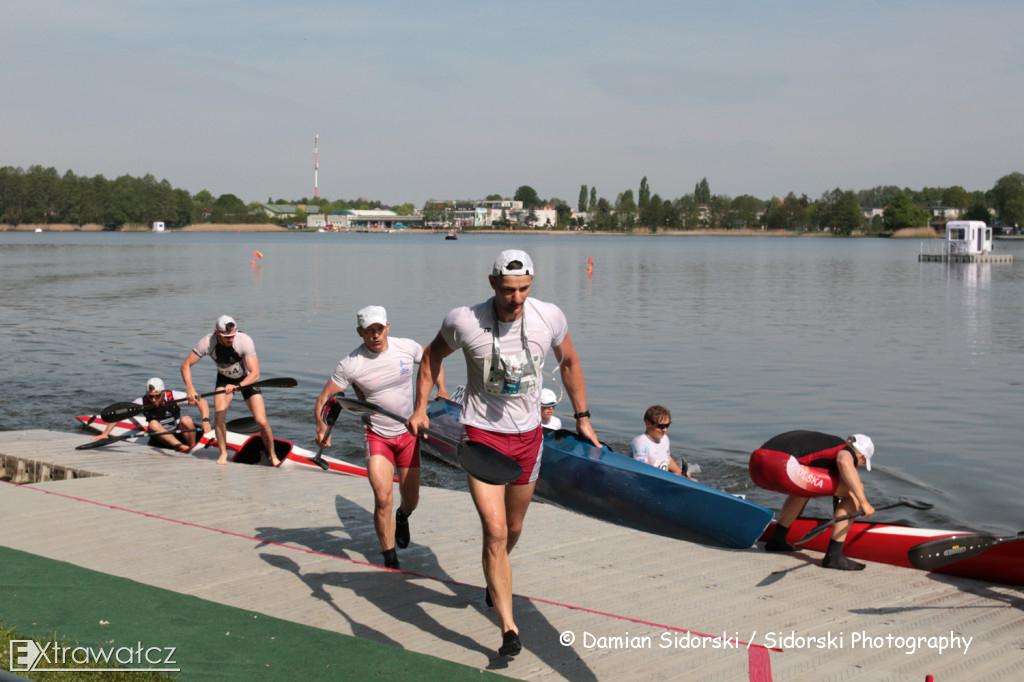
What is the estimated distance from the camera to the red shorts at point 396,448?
23.0ft

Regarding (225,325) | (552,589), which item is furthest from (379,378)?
(225,325)

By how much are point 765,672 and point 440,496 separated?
4.70 metres

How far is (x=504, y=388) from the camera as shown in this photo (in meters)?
5.13

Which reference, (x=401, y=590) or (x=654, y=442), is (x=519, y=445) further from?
(x=654, y=442)

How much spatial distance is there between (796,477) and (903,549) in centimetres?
106

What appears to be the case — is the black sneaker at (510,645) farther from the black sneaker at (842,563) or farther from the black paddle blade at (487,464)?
the black sneaker at (842,563)

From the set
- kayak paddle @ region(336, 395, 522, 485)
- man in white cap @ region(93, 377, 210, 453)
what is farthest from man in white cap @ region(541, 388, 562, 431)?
man in white cap @ region(93, 377, 210, 453)

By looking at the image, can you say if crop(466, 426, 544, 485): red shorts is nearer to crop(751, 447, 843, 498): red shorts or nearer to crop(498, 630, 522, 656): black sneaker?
crop(498, 630, 522, 656): black sneaker

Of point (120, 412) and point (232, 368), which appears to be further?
point (120, 412)

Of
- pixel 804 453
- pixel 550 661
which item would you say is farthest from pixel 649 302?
pixel 550 661

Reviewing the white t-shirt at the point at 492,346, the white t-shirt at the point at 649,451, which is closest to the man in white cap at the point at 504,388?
the white t-shirt at the point at 492,346

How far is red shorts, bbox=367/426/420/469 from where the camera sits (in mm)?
6996

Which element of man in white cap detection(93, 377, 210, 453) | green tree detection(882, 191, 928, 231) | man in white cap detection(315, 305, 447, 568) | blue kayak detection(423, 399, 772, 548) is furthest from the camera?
green tree detection(882, 191, 928, 231)

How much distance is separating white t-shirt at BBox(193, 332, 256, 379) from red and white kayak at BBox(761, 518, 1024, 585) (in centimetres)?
663
